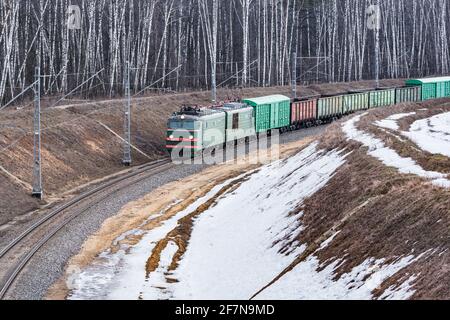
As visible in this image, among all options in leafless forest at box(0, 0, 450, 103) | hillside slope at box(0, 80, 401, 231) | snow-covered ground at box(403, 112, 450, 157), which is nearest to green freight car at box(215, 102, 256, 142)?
hillside slope at box(0, 80, 401, 231)

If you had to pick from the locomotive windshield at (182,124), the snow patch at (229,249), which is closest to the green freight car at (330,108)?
the locomotive windshield at (182,124)

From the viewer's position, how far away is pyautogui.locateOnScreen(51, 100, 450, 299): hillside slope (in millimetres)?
18969

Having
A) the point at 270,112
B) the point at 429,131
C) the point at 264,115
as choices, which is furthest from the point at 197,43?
the point at 429,131

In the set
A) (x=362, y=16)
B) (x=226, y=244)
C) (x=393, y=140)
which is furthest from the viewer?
(x=362, y=16)

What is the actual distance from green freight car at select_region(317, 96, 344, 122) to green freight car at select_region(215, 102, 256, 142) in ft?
40.3

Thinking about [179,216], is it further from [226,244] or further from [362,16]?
[362,16]

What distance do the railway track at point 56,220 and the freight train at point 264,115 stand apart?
2.52 meters

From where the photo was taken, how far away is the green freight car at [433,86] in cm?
7838

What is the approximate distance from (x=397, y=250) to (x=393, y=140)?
50.8ft

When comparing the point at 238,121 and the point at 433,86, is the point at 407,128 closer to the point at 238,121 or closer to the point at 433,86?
the point at 238,121

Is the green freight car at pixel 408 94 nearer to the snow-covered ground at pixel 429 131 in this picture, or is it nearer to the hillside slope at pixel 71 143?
the snow-covered ground at pixel 429 131

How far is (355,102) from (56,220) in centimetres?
4327
